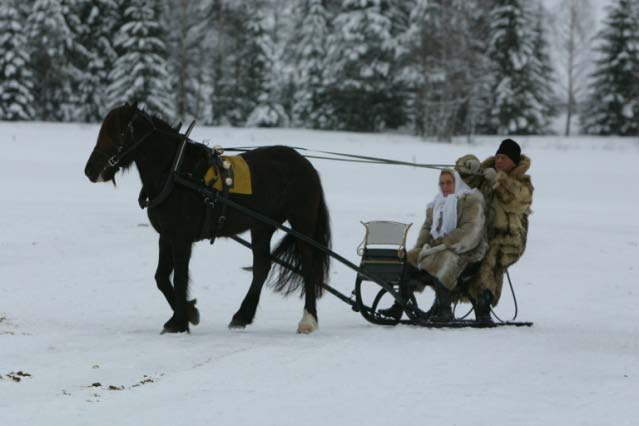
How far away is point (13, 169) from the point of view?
75.5 feet

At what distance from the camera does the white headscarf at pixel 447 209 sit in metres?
7.61

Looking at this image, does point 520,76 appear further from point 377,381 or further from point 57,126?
point 377,381

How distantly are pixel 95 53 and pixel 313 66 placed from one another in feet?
37.1

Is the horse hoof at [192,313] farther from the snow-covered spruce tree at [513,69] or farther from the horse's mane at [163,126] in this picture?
the snow-covered spruce tree at [513,69]

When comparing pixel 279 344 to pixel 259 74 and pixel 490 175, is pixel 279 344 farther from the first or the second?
pixel 259 74

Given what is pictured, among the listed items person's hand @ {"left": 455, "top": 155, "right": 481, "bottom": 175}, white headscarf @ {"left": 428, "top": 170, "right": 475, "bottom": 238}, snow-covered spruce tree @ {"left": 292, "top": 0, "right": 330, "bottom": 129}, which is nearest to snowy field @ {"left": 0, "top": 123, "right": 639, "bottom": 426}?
white headscarf @ {"left": 428, "top": 170, "right": 475, "bottom": 238}

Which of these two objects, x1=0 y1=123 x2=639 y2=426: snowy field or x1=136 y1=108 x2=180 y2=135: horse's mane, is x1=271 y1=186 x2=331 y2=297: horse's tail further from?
x1=136 y1=108 x2=180 y2=135: horse's mane

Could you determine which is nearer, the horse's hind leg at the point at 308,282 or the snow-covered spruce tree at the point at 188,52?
the horse's hind leg at the point at 308,282

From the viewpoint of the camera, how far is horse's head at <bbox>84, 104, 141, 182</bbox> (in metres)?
7.13

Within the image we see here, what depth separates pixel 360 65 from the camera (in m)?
41.2

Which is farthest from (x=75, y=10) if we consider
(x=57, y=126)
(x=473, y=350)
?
(x=473, y=350)

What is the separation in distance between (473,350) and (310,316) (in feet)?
5.84

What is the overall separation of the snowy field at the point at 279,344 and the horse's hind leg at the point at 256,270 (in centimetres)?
31

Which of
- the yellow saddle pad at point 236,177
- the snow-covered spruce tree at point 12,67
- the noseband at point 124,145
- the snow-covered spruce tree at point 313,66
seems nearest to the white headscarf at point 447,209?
the yellow saddle pad at point 236,177
